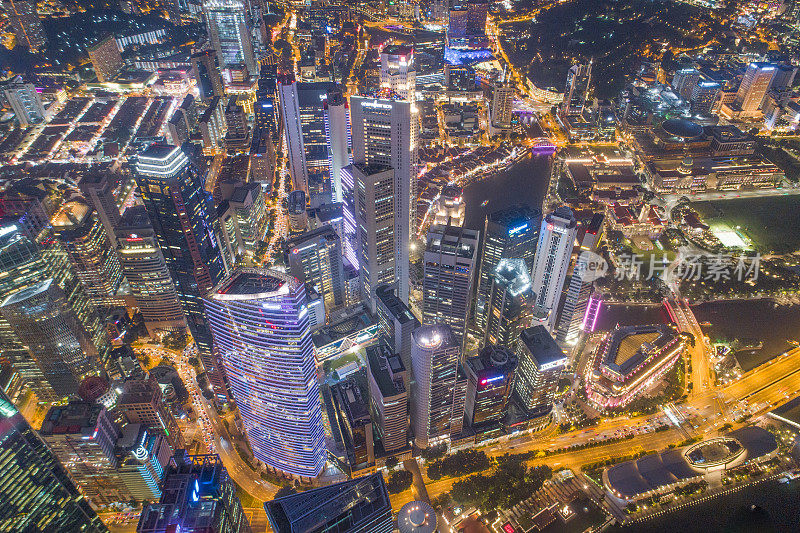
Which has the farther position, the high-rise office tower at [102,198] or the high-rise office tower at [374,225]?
the high-rise office tower at [102,198]

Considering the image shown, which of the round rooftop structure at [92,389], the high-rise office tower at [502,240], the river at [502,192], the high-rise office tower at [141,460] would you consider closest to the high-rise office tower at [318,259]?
the high-rise office tower at [502,240]

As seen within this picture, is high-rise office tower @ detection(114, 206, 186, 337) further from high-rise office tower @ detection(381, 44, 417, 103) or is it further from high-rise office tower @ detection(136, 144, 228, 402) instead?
high-rise office tower @ detection(381, 44, 417, 103)

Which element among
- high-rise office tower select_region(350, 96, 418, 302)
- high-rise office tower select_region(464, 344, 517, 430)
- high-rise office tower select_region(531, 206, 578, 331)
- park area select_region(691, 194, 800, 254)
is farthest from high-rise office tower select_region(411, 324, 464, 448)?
park area select_region(691, 194, 800, 254)

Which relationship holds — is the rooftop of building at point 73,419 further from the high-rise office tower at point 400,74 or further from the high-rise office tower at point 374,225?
the high-rise office tower at point 400,74

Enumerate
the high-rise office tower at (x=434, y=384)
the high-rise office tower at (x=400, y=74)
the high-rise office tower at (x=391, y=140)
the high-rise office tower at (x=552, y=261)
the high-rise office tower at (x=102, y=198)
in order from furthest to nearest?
the high-rise office tower at (x=102, y=198), the high-rise office tower at (x=400, y=74), the high-rise office tower at (x=552, y=261), the high-rise office tower at (x=391, y=140), the high-rise office tower at (x=434, y=384)

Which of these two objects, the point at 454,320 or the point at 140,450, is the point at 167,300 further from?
the point at 454,320

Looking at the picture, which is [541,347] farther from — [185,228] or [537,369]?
[185,228]
